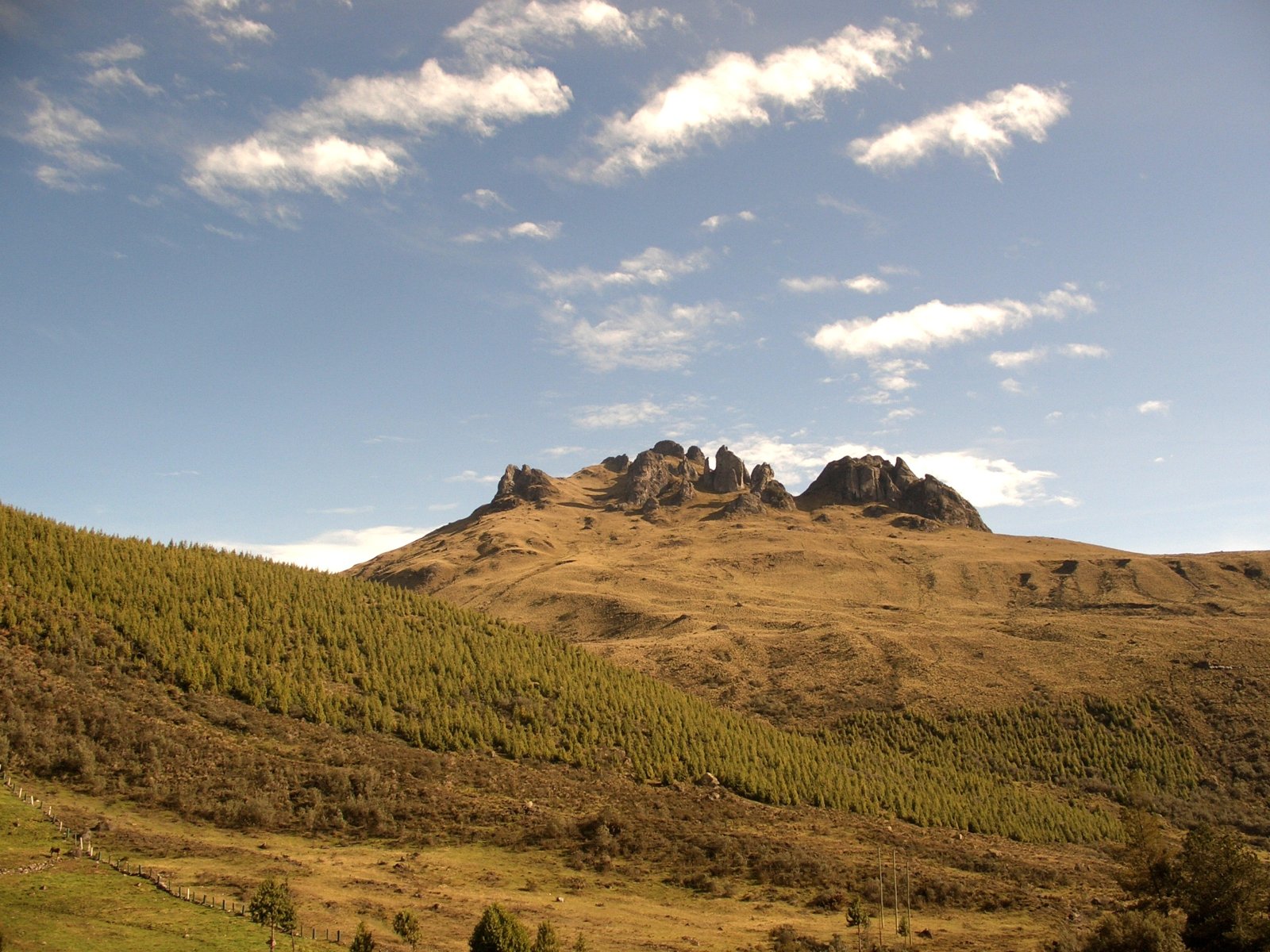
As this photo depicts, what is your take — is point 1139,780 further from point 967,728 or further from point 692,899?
point 692,899

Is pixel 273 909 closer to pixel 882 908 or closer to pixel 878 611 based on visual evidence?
pixel 882 908

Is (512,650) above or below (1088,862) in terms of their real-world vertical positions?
above

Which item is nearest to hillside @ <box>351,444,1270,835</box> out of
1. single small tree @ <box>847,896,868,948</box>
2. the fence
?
single small tree @ <box>847,896,868,948</box>

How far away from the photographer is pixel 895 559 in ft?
563

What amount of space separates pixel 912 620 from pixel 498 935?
4147 inches

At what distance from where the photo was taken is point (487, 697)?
64.7m

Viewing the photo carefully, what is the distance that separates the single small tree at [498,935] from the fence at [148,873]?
6335 mm

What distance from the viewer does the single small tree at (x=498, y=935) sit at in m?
24.9

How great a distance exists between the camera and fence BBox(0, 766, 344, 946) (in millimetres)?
28812

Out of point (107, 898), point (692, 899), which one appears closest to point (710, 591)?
point (692, 899)

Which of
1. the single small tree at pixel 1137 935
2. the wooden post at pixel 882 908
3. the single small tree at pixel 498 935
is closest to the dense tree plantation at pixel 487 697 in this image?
the wooden post at pixel 882 908

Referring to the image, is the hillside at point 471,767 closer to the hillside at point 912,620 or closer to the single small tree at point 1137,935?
the single small tree at point 1137,935

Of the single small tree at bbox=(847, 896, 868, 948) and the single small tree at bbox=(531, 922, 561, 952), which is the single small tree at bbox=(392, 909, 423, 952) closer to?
the single small tree at bbox=(531, 922, 561, 952)

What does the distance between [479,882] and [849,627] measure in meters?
78.0
